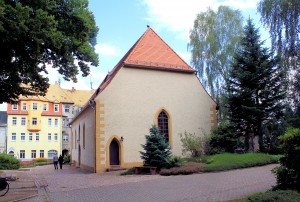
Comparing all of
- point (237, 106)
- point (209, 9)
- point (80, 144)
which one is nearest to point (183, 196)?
point (237, 106)

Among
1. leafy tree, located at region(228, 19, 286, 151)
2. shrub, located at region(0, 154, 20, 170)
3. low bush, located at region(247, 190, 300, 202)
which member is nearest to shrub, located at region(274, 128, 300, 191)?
low bush, located at region(247, 190, 300, 202)

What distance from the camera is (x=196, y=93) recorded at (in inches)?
1056

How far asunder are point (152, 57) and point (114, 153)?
817 cm

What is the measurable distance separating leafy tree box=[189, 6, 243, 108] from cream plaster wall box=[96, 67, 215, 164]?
6.62 metres

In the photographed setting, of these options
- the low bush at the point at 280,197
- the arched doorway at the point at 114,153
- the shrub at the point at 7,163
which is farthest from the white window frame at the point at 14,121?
the low bush at the point at 280,197

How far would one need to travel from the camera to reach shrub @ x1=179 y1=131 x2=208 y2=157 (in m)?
23.3

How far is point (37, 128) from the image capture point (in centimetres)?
6100

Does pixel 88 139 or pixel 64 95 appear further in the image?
pixel 64 95

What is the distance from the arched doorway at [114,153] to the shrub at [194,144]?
4864mm

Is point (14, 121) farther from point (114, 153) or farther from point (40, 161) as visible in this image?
point (114, 153)

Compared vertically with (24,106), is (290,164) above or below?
below

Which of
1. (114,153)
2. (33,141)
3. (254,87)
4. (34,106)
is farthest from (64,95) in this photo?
(254,87)

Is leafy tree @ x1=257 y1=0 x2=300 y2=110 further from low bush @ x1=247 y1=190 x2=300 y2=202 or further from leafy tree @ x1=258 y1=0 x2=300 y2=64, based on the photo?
low bush @ x1=247 y1=190 x2=300 y2=202

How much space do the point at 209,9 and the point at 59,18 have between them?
2332 cm
